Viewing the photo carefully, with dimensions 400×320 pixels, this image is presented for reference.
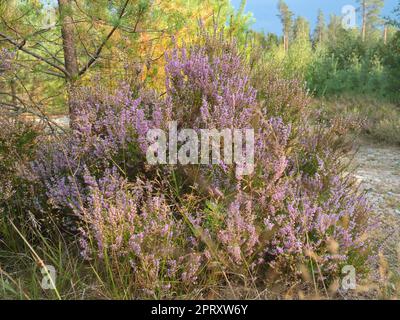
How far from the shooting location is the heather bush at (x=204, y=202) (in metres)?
2.18

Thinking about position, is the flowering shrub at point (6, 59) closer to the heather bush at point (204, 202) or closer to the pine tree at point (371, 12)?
the heather bush at point (204, 202)

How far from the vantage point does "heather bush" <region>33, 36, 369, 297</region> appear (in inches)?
85.7

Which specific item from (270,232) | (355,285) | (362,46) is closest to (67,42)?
(270,232)

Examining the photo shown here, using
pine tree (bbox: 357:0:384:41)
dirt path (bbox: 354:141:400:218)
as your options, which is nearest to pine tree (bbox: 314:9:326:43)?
pine tree (bbox: 357:0:384:41)

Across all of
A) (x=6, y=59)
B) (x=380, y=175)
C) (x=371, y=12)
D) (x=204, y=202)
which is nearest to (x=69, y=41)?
(x=6, y=59)

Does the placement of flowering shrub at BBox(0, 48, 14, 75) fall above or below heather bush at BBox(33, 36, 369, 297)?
above

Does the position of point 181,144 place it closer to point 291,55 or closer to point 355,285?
point 355,285

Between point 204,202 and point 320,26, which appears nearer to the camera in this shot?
point 204,202

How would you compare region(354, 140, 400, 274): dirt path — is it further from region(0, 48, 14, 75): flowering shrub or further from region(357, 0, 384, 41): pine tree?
region(357, 0, 384, 41): pine tree

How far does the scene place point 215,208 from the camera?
7.49 ft

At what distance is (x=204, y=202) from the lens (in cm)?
264

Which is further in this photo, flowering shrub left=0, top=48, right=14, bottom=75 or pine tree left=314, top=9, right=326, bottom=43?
pine tree left=314, top=9, right=326, bottom=43

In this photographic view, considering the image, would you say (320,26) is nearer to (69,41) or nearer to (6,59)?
(69,41)
